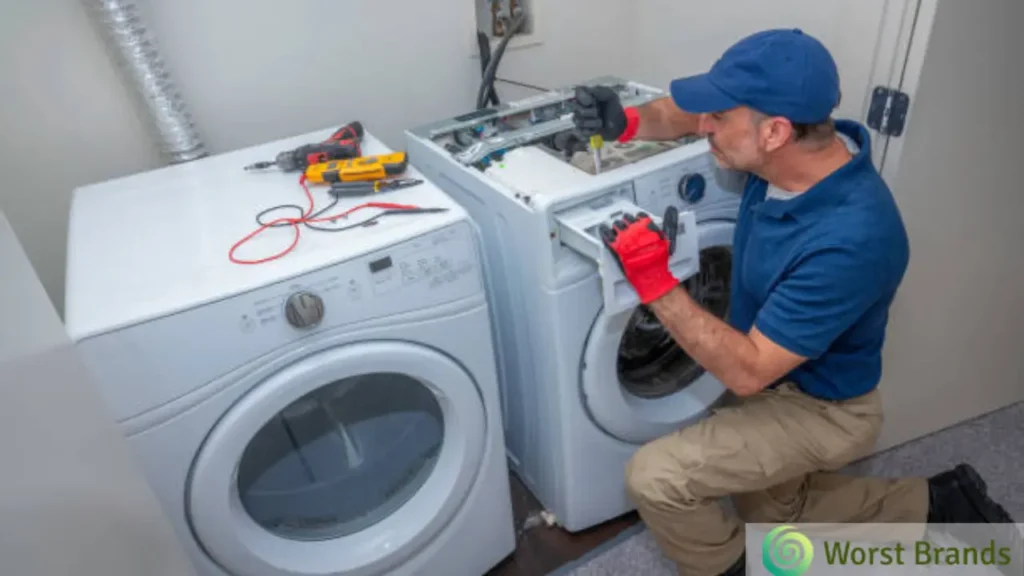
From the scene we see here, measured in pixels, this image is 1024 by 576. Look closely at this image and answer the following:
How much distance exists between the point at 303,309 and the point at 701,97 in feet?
2.32

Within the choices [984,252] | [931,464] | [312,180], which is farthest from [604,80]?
[931,464]

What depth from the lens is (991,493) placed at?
164 centimetres

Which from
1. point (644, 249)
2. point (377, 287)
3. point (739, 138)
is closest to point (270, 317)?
point (377, 287)

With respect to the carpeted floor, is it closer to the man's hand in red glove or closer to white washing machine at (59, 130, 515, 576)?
white washing machine at (59, 130, 515, 576)

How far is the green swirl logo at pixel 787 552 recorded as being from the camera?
4.69ft

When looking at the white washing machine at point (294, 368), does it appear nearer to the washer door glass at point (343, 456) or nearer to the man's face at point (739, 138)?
the washer door glass at point (343, 456)

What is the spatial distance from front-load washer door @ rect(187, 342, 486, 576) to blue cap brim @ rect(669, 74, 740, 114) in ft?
1.95

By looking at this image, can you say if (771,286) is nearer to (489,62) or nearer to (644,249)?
(644,249)

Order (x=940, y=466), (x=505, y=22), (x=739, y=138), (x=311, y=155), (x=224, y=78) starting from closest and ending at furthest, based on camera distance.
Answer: (x=739, y=138)
(x=311, y=155)
(x=224, y=78)
(x=940, y=466)
(x=505, y=22)

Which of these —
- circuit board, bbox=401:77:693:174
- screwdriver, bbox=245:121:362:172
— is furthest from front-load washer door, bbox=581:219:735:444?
screwdriver, bbox=245:121:362:172

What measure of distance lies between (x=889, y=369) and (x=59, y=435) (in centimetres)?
158

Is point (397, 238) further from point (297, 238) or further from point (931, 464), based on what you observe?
point (931, 464)

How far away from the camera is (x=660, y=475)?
1271 mm

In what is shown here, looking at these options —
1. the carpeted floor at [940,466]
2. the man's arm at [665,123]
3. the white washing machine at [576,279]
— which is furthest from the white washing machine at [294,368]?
the man's arm at [665,123]
